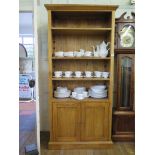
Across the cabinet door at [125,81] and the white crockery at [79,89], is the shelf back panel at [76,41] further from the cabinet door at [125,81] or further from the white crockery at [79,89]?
the white crockery at [79,89]

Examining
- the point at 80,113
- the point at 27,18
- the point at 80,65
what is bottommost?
the point at 80,113

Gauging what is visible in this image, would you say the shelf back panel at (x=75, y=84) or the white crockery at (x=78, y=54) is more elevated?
the white crockery at (x=78, y=54)

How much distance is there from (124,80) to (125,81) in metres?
0.02

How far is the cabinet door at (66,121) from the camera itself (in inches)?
119

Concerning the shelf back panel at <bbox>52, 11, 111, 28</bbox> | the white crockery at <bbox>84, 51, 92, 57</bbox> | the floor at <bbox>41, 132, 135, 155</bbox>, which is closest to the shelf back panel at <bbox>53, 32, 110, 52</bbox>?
the shelf back panel at <bbox>52, 11, 111, 28</bbox>

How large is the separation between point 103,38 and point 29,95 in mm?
1620

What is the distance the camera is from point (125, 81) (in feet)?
10.8

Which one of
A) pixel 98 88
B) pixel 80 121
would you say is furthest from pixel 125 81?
pixel 80 121

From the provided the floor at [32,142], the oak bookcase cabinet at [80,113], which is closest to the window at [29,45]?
the oak bookcase cabinet at [80,113]

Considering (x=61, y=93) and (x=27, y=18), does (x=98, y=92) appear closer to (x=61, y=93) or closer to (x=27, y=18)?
(x=61, y=93)
